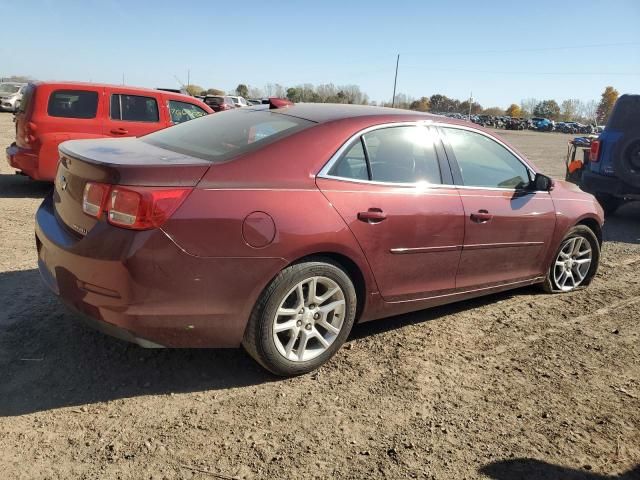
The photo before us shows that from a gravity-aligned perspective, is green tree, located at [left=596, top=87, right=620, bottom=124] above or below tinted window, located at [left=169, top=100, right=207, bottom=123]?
above

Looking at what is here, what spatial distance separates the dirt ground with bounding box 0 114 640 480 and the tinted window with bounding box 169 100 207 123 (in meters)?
5.15

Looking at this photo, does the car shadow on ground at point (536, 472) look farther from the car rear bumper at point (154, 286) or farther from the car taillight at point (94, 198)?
the car taillight at point (94, 198)

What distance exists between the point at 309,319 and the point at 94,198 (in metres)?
1.34

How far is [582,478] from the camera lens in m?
2.42

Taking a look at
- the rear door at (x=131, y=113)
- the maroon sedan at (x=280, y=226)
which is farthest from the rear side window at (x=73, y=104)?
the maroon sedan at (x=280, y=226)

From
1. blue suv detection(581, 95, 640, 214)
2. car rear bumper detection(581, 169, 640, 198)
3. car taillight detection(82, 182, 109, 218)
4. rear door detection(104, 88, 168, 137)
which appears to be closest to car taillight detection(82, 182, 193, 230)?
car taillight detection(82, 182, 109, 218)

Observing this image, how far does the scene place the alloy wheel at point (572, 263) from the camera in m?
4.80

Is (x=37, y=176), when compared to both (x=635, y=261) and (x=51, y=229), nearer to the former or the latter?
(x=51, y=229)

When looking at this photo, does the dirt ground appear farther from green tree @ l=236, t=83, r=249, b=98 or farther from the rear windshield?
green tree @ l=236, t=83, r=249, b=98

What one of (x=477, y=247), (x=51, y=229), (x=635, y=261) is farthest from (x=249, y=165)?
(x=635, y=261)

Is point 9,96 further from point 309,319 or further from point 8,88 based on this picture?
point 309,319

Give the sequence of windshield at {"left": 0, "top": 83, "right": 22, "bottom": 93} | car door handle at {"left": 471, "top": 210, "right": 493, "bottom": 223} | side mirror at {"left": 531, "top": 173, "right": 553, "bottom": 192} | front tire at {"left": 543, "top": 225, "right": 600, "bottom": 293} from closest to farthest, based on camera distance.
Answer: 1. car door handle at {"left": 471, "top": 210, "right": 493, "bottom": 223}
2. side mirror at {"left": 531, "top": 173, "right": 553, "bottom": 192}
3. front tire at {"left": 543, "top": 225, "right": 600, "bottom": 293}
4. windshield at {"left": 0, "top": 83, "right": 22, "bottom": 93}

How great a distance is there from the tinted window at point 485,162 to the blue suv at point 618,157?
13.9 ft

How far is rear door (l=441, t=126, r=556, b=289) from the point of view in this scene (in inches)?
151
